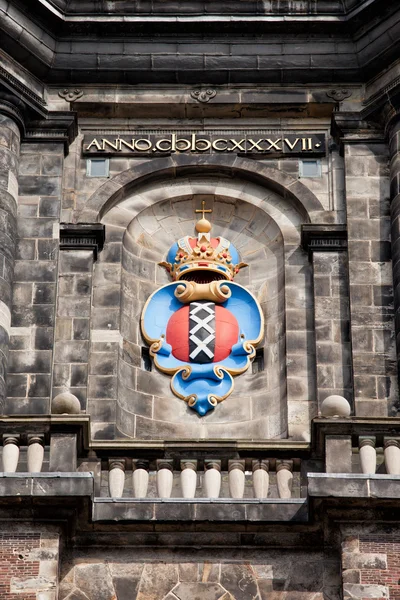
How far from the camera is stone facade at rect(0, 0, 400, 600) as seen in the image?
74.8 feet

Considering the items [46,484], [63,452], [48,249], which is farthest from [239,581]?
[48,249]

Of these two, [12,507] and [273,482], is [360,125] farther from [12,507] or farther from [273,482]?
[12,507]

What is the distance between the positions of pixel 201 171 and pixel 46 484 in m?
7.30

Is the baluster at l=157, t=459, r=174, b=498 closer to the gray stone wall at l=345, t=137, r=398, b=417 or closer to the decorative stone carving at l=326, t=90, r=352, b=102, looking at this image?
the gray stone wall at l=345, t=137, r=398, b=417

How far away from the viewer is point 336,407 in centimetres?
2362

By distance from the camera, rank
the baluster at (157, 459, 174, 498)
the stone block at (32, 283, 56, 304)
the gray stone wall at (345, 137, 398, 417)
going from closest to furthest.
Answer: the baluster at (157, 459, 174, 498) → the gray stone wall at (345, 137, 398, 417) → the stone block at (32, 283, 56, 304)

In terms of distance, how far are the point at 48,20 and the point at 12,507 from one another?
8813 millimetres

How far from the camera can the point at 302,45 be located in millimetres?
29156

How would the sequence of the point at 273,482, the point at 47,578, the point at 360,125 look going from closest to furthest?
the point at 47,578 < the point at 273,482 < the point at 360,125

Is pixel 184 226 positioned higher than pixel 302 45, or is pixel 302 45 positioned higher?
pixel 302 45

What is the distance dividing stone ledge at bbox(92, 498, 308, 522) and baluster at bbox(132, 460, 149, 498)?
0.47 meters

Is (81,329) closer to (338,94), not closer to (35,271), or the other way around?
(35,271)

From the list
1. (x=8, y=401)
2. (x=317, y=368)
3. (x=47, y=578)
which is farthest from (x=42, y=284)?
(x=47, y=578)

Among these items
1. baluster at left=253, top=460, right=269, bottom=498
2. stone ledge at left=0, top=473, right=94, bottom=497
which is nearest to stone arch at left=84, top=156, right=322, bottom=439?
baluster at left=253, top=460, right=269, bottom=498
